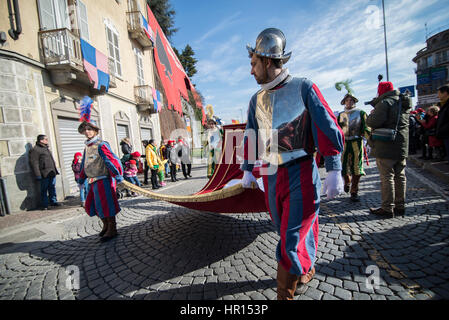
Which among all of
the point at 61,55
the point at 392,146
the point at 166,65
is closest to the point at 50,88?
the point at 61,55

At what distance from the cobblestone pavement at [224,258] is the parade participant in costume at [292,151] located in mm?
558

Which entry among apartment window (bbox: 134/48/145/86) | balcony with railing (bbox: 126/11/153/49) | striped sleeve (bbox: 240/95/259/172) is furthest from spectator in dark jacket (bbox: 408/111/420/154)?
balcony with railing (bbox: 126/11/153/49)

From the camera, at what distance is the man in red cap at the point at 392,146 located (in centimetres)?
301

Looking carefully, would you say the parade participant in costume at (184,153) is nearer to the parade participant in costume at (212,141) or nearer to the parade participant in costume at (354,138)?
the parade participant in costume at (212,141)

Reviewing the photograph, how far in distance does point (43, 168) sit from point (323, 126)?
691cm

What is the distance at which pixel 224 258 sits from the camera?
2.40 metres

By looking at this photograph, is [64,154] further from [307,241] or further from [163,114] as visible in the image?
[163,114]

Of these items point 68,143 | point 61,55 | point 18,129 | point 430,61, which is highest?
point 430,61

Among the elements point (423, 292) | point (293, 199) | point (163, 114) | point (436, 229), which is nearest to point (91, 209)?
point (293, 199)

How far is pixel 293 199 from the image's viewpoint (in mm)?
1479

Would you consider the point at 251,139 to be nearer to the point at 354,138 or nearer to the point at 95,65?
the point at 354,138

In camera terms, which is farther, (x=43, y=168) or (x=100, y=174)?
(x=43, y=168)

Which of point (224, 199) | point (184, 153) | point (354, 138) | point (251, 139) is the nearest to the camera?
point (251, 139)

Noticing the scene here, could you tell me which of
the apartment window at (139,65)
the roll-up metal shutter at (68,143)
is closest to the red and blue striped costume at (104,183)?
the roll-up metal shutter at (68,143)
